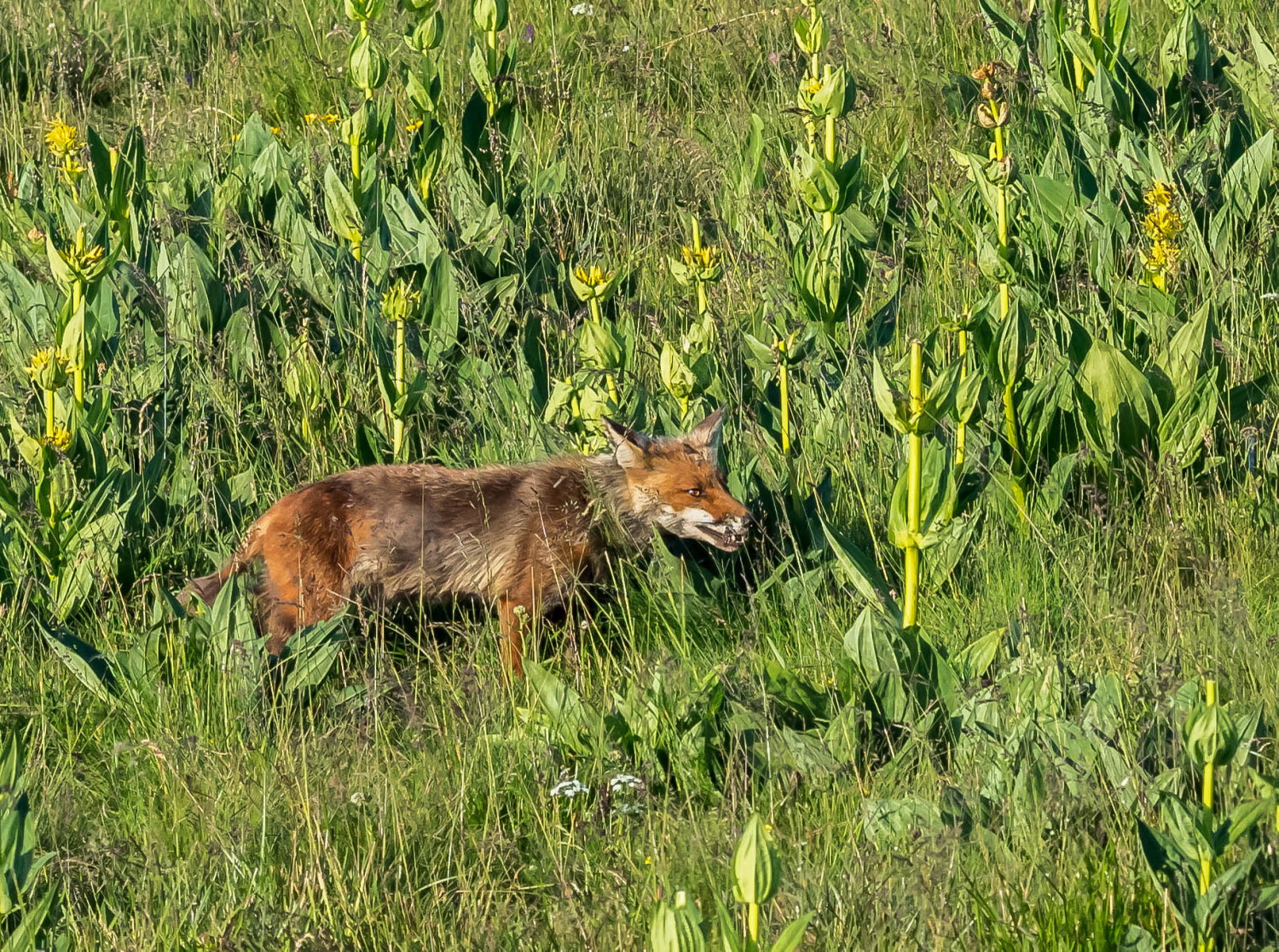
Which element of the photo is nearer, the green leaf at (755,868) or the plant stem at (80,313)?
the green leaf at (755,868)

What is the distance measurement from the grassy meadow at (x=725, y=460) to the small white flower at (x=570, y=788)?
0.01 m

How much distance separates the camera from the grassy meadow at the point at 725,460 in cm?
311

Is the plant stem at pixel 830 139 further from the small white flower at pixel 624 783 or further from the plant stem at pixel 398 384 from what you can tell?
the small white flower at pixel 624 783

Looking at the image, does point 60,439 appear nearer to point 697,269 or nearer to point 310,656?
point 310,656

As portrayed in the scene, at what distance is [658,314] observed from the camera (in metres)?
6.29

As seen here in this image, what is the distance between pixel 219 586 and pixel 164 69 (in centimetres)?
512

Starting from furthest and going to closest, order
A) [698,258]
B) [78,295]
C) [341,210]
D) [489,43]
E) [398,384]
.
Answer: [489,43] < [341,210] < [398,384] < [698,258] < [78,295]

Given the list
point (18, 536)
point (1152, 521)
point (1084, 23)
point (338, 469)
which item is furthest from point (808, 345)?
point (18, 536)

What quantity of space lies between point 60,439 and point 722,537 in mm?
2089

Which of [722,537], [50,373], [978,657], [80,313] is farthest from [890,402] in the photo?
[80,313]

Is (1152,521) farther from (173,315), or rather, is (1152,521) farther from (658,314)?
(173,315)

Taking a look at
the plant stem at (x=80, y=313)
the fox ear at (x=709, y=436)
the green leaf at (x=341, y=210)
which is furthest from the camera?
the green leaf at (x=341, y=210)

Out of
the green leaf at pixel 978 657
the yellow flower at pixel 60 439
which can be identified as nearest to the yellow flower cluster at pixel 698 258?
the green leaf at pixel 978 657

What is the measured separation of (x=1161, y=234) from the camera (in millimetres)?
5168
